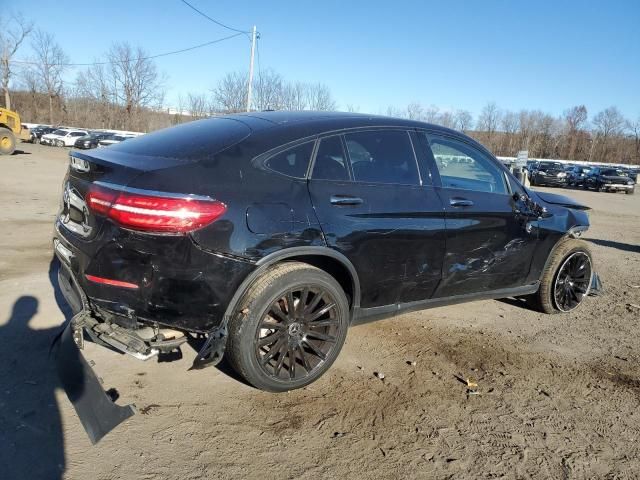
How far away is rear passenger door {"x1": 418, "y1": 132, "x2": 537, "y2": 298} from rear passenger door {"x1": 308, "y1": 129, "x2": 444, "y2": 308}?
0.54 ft

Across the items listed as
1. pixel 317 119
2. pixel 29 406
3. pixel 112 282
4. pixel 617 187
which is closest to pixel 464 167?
pixel 317 119

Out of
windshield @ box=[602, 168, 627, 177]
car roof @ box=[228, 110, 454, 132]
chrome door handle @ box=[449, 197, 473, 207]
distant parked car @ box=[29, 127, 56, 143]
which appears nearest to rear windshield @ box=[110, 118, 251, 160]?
car roof @ box=[228, 110, 454, 132]

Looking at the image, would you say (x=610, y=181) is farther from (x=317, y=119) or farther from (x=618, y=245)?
(x=317, y=119)

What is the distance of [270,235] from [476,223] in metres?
1.87

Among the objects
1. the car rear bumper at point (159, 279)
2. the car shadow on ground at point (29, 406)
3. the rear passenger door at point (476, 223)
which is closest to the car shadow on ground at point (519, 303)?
the rear passenger door at point (476, 223)

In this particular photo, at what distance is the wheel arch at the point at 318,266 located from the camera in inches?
111

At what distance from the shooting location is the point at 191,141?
3143 millimetres

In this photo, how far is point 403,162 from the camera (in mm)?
3646

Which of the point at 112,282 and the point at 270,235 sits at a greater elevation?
the point at 270,235

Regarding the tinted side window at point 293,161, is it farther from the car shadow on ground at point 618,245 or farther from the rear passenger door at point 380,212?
the car shadow on ground at point 618,245

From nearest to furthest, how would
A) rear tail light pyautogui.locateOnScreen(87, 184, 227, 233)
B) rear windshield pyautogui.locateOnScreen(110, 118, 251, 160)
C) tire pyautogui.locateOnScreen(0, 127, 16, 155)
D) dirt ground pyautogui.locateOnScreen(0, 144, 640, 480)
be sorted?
dirt ground pyautogui.locateOnScreen(0, 144, 640, 480)
rear tail light pyautogui.locateOnScreen(87, 184, 227, 233)
rear windshield pyautogui.locateOnScreen(110, 118, 251, 160)
tire pyautogui.locateOnScreen(0, 127, 16, 155)

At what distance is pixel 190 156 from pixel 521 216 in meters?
2.88

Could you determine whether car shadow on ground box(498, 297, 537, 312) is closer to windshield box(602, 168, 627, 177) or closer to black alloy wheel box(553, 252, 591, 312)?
black alloy wheel box(553, 252, 591, 312)

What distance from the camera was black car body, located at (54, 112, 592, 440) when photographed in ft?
8.75
